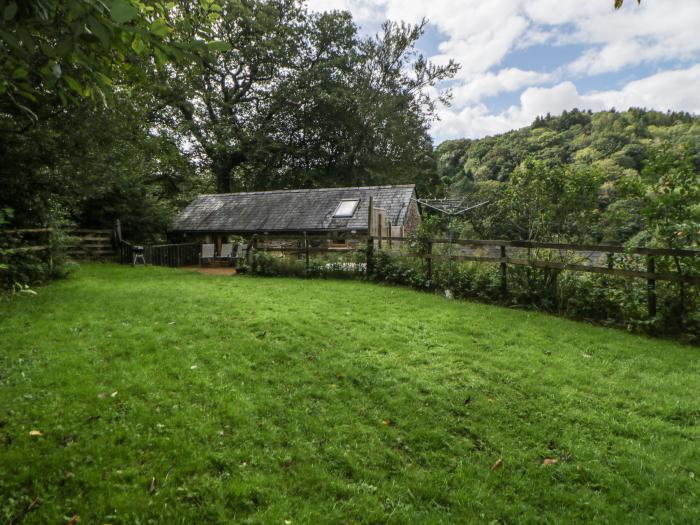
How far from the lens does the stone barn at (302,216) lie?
17.6 m

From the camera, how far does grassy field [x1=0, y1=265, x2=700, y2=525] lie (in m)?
2.80

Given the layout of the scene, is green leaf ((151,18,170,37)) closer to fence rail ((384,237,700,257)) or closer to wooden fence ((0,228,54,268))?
fence rail ((384,237,700,257))

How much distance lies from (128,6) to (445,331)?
581 centimetres

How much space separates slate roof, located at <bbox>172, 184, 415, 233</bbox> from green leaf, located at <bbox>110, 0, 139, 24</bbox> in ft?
51.0

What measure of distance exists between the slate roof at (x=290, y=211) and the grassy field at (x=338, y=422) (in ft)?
38.0

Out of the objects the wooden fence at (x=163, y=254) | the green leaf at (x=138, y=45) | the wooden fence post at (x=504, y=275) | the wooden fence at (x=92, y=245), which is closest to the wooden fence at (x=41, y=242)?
the wooden fence at (x=163, y=254)

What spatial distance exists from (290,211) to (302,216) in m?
0.89

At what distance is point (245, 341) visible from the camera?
5.67 meters

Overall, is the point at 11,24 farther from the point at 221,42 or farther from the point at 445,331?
the point at 445,331

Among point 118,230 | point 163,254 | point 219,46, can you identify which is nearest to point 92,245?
point 118,230

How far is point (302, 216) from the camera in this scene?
1856cm

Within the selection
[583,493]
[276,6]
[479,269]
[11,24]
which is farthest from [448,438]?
[276,6]

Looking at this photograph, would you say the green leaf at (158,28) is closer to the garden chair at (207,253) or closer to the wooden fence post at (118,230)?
the garden chair at (207,253)

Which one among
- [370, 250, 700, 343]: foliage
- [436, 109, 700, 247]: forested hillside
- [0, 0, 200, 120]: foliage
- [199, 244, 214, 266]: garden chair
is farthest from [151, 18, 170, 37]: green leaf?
[199, 244, 214, 266]: garden chair
